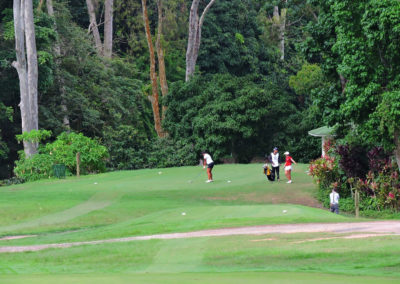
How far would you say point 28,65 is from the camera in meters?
44.5

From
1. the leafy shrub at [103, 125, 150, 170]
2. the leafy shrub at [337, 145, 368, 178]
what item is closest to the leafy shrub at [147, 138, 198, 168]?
the leafy shrub at [103, 125, 150, 170]

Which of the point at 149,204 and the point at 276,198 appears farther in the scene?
the point at 276,198

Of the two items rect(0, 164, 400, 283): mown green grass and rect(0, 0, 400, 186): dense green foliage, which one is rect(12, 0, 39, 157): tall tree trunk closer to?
rect(0, 0, 400, 186): dense green foliage

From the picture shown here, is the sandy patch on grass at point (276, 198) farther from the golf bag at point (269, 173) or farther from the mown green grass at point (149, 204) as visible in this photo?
the golf bag at point (269, 173)

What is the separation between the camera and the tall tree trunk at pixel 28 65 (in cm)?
4384

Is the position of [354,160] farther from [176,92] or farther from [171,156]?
[176,92]

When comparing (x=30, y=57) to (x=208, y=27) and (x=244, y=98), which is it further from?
(x=208, y=27)

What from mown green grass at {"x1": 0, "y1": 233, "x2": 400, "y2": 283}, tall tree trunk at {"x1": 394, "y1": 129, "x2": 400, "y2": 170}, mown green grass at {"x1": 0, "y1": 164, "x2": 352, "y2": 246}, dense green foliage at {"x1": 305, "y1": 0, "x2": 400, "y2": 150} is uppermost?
dense green foliage at {"x1": 305, "y1": 0, "x2": 400, "y2": 150}

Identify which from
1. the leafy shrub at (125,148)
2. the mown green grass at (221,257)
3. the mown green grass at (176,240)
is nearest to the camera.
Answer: the mown green grass at (176,240)

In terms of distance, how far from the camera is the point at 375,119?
26.8 meters

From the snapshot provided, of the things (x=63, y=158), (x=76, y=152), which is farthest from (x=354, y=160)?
(x=63, y=158)

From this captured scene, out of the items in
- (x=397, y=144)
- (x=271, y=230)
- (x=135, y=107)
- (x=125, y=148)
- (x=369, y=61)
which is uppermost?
(x=369, y=61)

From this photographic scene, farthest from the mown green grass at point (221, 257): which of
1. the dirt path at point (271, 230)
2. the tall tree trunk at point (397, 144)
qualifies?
the tall tree trunk at point (397, 144)

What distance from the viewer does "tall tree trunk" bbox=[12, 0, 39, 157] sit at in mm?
43844
